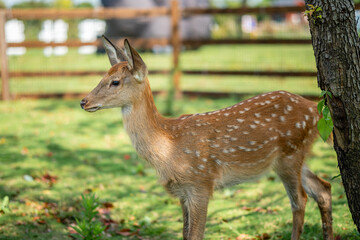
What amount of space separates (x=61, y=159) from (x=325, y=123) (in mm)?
4512

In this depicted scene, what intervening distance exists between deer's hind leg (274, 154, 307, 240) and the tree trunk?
74 centimetres

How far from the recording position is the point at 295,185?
426 cm

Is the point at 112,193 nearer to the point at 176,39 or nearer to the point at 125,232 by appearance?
the point at 125,232

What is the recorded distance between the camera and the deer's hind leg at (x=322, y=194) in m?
4.28

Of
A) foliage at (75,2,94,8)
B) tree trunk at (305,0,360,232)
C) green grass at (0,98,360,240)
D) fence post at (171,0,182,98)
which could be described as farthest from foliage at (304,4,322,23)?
foliage at (75,2,94,8)

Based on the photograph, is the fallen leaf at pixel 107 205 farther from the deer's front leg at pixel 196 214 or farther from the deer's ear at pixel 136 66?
the deer's ear at pixel 136 66

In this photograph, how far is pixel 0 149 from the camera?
23.7 ft

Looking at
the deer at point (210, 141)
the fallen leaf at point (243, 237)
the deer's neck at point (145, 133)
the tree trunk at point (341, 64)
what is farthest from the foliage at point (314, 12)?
the fallen leaf at point (243, 237)

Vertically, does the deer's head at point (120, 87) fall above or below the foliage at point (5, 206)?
above

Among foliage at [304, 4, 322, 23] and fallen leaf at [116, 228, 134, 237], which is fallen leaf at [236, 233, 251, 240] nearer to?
fallen leaf at [116, 228, 134, 237]

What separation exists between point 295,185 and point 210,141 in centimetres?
88

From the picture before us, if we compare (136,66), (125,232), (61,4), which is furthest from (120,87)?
(61,4)

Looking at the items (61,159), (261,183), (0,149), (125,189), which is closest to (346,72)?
(261,183)

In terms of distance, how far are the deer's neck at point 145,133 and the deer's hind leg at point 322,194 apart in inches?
54.6
